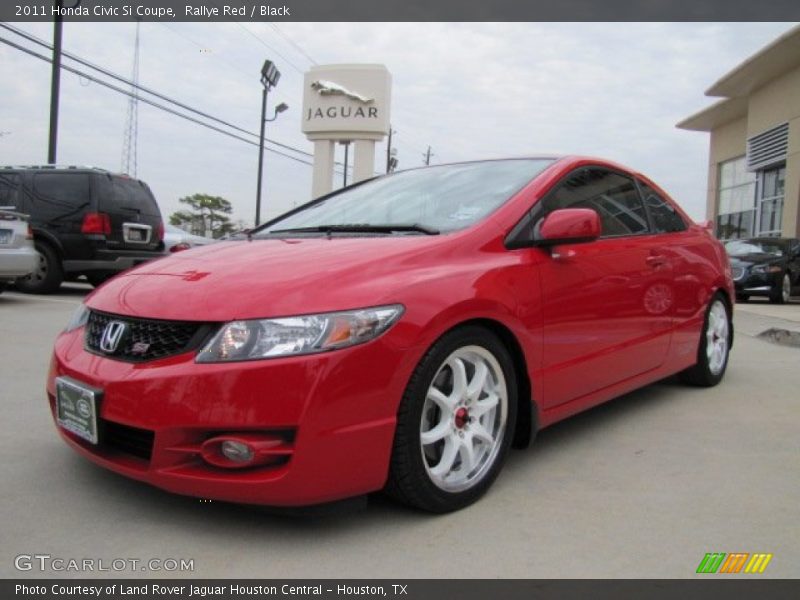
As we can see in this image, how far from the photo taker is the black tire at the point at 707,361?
14.6ft

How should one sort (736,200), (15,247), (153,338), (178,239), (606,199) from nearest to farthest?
1. (153,338)
2. (606,199)
3. (15,247)
4. (178,239)
5. (736,200)

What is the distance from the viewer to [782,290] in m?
12.9

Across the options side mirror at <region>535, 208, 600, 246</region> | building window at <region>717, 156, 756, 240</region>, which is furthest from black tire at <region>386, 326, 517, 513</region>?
building window at <region>717, 156, 756, 240</region>

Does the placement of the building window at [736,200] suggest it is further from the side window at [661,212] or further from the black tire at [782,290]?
the side window at [661,212]

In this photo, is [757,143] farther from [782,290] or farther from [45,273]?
[45,273]

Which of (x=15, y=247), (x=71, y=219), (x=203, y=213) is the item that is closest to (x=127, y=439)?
(x=15, y=247)

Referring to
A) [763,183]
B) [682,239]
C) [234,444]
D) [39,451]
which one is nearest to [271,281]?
[234,444]

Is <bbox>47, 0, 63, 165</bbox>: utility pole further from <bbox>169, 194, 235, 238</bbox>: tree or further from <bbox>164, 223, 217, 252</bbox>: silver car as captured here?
<bbox>169, 194, 235, 238</bbox>: tree

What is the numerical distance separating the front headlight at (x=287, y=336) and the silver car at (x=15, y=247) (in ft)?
23.0

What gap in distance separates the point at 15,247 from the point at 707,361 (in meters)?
7.57

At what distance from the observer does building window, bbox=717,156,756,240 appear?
24.4 meters

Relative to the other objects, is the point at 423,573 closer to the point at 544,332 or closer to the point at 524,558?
the point at 524,558

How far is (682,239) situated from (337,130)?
2373 centimetres

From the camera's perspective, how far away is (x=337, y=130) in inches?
1050
